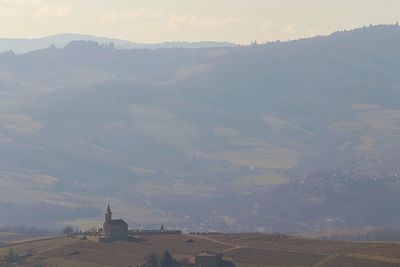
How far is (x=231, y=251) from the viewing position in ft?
550

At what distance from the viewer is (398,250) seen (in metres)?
156

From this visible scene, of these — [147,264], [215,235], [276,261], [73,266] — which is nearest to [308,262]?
[276,261]

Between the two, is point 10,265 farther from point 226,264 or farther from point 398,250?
point 398,250

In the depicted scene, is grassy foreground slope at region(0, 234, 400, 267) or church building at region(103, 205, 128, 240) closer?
grassy foreground slope at region(0, 234, 400, 267)

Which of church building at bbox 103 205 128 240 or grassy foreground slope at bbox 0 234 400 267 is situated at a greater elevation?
church building at bbox 103 205 128 240

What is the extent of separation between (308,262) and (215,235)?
140 feet

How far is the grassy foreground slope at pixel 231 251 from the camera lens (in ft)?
507

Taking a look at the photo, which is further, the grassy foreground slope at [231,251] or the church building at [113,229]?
the church building at [113,229]

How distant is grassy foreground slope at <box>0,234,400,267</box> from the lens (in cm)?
15450

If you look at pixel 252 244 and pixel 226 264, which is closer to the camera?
pixel 226 264

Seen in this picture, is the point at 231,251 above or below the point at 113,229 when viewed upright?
below

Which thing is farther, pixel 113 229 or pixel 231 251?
pixel 113 229

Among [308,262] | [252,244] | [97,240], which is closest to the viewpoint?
[308,262]

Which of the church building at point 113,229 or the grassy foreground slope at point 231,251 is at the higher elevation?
the church building at point 113,229
